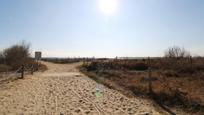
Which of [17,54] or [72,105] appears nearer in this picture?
[72,105]

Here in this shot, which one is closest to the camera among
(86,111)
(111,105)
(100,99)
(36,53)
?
(86,111)

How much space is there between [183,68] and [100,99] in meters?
17.1

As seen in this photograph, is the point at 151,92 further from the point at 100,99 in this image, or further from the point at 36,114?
the point at 36,114

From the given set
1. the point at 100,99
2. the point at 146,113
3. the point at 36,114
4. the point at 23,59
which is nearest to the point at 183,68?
the point at 100,99

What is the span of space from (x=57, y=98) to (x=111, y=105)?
315cm

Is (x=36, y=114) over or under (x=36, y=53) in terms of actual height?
under

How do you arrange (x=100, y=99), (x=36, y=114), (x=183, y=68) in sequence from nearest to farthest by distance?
(x=36, y=114), (x=100, y=99), (x=183, y=68)

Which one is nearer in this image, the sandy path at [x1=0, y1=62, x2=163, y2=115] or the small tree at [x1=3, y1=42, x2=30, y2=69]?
the sandy path at [x1=0, y1=62, x2=163, y2=115]

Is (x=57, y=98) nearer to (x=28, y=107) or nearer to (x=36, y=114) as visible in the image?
(x=28, y=107)

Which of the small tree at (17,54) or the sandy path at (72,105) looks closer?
the sandy path at (72,105)

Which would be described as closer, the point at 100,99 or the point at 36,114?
the point at 36,114

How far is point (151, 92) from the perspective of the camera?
13.0 metres

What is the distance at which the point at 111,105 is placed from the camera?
1043 cm

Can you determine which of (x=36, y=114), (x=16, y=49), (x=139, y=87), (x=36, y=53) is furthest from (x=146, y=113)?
(x=16, y=49)
